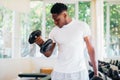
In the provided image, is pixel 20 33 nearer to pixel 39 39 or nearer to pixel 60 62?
pixel 39 39

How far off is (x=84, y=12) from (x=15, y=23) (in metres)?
2.54

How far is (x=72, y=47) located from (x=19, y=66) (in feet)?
14.5

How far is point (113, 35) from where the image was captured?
7.55m

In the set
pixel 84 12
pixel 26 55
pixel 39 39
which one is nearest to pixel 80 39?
pixel 39 39

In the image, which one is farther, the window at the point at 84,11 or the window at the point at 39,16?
the window at the point at 84,11

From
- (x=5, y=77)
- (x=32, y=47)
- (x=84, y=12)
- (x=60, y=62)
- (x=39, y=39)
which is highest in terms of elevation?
(x=84, y=12)

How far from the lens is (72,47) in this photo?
6.02 ft

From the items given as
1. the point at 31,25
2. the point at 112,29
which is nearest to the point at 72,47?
the point at 31,25

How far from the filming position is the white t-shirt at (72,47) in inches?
72.0

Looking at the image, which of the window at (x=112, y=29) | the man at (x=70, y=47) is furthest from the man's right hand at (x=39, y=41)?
the window at (x=112, y=29)

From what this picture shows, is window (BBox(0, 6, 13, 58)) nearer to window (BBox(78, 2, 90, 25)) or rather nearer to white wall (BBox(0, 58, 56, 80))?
white wall (BBox(0, 58, 56, 80))

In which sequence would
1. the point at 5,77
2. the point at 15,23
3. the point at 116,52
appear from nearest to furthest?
the point at 5,77
the point at 15,23
the point at 116,52

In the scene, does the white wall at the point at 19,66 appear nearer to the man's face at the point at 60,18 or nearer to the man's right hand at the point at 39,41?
the man's right hand at the point at 39,41

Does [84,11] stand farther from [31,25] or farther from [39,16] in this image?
[31,25]
